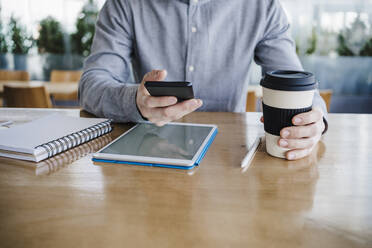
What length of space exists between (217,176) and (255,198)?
0.11 meters

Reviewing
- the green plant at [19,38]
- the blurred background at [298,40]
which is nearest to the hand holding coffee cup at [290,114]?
the blurred background at [298,40]

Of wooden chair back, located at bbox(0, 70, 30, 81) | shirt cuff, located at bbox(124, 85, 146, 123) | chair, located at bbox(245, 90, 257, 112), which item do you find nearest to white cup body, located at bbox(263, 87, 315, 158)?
shirt cuff, located at bbox(124, 85, 146, 123)

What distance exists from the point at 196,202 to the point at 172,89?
29 cm

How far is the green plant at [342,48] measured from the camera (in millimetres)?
5098

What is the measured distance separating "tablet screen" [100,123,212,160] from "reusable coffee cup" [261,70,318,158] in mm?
185

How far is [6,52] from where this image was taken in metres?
5.66

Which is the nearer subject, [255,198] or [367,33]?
[255,198]

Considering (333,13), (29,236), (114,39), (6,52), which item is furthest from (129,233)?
(6,52)

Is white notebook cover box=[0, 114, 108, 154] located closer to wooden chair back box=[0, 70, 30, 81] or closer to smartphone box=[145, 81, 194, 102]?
smartphone box=[145, 81, 194, 102]

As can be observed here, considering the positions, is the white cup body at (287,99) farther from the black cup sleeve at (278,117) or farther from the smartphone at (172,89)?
the smartphone at (172,89)

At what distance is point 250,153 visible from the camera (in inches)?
31.2

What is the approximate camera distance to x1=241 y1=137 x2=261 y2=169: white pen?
→ 2.43 ft

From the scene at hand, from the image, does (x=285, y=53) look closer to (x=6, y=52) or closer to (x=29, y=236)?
(x=29, y=236)

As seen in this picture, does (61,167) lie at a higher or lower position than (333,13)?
lower
